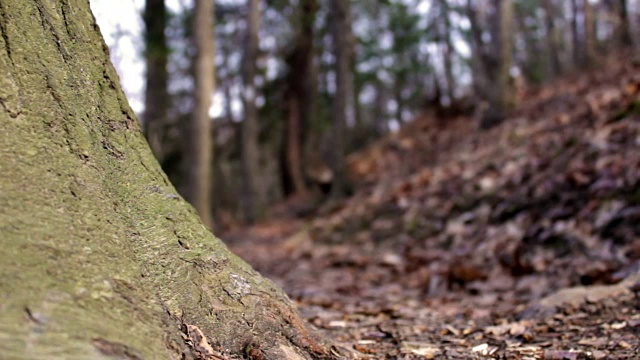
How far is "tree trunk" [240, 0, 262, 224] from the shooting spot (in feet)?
45.6

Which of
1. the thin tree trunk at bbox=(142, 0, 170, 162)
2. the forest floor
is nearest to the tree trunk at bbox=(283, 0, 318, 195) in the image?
the thin tree trunk at bbox=(142, 0, 170, 162)

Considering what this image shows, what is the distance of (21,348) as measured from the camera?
4.58ft

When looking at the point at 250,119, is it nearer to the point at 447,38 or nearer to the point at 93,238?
the point at 447,38

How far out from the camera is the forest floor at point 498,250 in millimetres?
2959

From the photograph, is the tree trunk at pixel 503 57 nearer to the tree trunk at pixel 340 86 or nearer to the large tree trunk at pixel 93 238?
the tree trunk at pixel 340 86

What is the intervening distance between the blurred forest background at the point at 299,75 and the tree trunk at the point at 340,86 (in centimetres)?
2

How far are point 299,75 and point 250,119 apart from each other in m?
3.47

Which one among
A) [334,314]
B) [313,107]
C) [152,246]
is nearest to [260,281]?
[152,246]

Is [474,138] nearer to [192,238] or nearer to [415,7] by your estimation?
[192,238]

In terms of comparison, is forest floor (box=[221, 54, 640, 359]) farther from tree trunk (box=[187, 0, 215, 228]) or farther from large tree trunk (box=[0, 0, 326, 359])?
tree trunk (box=[187, 0, 215, 228])

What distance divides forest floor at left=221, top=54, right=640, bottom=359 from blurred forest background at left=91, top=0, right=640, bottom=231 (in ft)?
5.62

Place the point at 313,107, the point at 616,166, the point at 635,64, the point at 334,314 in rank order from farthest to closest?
the point at 313,107 < the point at 635,64 < the point at 616,166 < the point at 334,314

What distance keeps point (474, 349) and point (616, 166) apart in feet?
10.9

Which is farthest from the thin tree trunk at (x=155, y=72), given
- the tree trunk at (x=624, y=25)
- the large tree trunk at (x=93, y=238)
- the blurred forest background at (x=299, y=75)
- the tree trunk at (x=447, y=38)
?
the tree trunk at (x=447, y=38)
